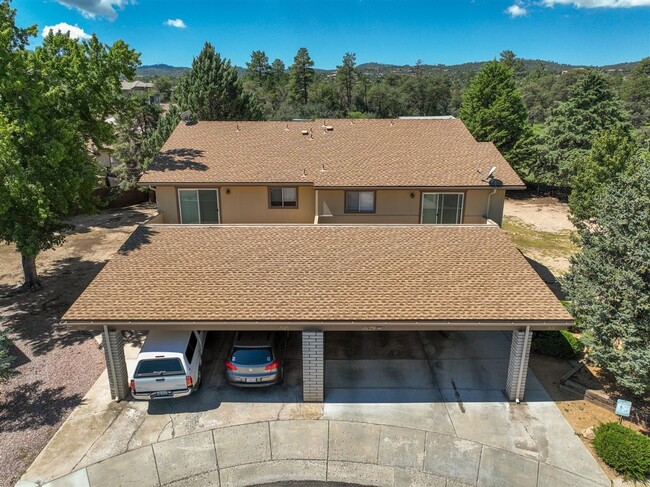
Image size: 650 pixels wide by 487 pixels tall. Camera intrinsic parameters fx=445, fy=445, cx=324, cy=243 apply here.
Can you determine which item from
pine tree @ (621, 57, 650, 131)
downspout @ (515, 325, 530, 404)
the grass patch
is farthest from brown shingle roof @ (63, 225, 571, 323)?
pine tree @ (621, 57, 650, 131)

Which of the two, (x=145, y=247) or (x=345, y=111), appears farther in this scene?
(x=345, y=111)

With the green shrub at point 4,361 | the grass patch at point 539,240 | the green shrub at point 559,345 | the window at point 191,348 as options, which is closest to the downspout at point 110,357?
the window at point 191,348

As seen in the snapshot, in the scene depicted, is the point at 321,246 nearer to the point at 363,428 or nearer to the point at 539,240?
the point at 363,428

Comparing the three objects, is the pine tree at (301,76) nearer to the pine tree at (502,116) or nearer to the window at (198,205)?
the pine tree at (502,116)

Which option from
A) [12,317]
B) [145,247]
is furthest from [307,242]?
[12,317]

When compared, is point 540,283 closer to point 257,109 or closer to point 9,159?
point 9,159
